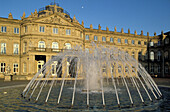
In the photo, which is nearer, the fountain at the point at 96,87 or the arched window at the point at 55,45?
the fountain at the point at 96,87

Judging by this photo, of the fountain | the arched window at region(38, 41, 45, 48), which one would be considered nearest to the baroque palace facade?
the arched window at region(38, 41, 45, 48)

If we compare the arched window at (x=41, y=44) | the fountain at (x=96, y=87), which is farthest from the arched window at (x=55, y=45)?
the fountain at (x=96, y=87)

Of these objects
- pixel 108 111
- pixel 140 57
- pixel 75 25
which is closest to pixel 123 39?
pixel 140 57

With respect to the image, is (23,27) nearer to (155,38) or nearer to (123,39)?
(123,39)

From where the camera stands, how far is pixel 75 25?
44.6 m

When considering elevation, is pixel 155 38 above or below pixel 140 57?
above

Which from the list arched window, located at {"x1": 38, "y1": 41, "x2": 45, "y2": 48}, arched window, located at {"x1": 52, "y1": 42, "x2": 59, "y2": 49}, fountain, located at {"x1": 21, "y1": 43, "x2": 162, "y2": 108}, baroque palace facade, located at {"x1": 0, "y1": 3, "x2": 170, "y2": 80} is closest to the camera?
fountain, located at {"x1": 21, "y1": 43, "x2": 162, "y2": 108}

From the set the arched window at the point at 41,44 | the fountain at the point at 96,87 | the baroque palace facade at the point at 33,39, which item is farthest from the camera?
the arched window at the point at 41,44

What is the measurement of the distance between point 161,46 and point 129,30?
13.9 meters

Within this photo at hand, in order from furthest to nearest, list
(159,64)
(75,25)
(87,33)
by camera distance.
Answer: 1. (159,64)
2. (87,33)
3. (75,25)

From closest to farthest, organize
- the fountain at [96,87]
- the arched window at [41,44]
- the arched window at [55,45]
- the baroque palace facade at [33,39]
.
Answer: the fountain at [96,87]
the baroque palace facade at [33,39]
the arched window at [41,44]
the arched window at [55,45]

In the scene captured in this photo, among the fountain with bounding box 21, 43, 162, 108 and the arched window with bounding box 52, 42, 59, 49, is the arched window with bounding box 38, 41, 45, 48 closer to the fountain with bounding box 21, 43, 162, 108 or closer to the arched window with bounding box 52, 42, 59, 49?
the arched window with bounding box 52, 42, 59, 49

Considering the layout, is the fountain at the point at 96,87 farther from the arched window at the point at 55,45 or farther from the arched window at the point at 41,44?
the arched window at the point at 55,45

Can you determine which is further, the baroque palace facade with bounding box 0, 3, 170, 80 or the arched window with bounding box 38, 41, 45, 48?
A: the arched window with bounding box 38, 41, 45, 48
